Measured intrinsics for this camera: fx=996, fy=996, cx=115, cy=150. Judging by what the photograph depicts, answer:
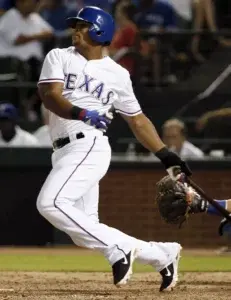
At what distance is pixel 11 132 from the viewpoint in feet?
39.8

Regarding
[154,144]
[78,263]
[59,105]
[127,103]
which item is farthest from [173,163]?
[78,263]

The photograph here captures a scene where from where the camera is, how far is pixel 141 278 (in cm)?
835

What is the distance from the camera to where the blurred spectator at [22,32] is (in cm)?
1301

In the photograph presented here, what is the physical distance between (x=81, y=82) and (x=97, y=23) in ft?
1.53

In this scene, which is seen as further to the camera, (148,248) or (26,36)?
(26,36)

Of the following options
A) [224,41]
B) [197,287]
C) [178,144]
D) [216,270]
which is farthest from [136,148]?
[197,287]

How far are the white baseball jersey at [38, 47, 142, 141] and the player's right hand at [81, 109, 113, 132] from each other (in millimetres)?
132

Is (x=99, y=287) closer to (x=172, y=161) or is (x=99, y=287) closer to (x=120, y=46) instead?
(x=172, y=161)

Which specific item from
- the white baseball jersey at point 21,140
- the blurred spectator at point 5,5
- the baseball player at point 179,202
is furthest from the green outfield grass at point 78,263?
the blurred spectator at point 5,5

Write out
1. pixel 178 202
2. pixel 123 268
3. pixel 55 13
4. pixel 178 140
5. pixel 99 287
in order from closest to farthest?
pixel 123 268, pixel 178 202, pixel 99 287, pixel 178 140, pixel 55 13

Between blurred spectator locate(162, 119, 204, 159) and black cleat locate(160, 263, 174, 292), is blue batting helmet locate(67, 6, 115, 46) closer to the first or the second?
black cleat locate(160, 263, 174, 292)

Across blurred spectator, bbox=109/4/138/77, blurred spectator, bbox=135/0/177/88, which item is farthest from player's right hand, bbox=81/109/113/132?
blurred spectator, bbox=135/0/177/88

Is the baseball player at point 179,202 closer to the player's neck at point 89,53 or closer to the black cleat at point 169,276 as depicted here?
the black cleat at point 169,276

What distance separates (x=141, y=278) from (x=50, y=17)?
641cm
